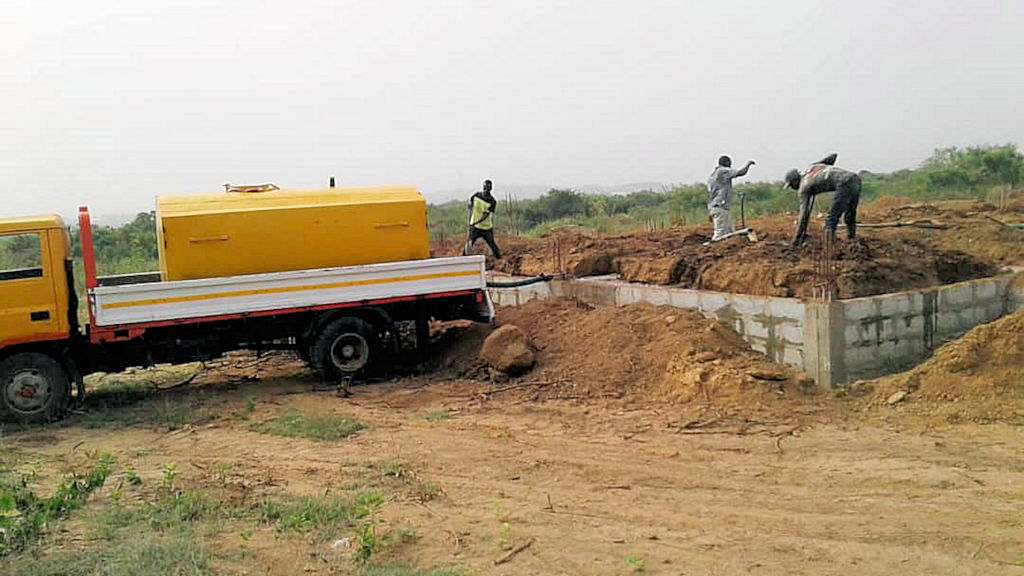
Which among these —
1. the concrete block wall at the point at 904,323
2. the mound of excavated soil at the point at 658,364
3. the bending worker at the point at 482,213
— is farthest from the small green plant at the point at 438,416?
the bending worker at the point at 482,213

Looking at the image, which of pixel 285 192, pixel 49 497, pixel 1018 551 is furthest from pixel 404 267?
pixel 1018 551

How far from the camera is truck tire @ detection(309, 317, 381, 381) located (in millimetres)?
9766

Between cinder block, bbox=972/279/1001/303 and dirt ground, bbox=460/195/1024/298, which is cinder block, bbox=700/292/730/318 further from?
cinder block, bbox=972/279/1001/303

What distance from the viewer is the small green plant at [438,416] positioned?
8164mm

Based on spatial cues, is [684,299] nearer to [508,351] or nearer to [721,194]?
[508,351]

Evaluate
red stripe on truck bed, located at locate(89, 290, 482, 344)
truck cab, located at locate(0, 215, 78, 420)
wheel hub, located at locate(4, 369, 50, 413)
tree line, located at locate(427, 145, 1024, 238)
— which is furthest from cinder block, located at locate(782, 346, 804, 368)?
tree line, located at locate(427, 145, 1024, 238)

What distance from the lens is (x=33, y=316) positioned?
28.4 feet

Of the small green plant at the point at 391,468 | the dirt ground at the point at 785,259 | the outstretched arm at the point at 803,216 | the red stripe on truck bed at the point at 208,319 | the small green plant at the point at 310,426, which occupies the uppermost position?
the outstretched arm at the point at 803,216

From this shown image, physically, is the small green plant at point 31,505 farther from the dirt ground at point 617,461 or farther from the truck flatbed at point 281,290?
the truck flatbed at point 281,290

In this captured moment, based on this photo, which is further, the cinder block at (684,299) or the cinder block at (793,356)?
the cinder block at (684,299)

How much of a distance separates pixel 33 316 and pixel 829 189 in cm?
939

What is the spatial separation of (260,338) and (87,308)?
1.90m

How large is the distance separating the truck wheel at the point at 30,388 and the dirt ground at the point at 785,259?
271 inches

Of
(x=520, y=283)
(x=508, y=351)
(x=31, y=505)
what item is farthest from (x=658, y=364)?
(x=31, y=505)
